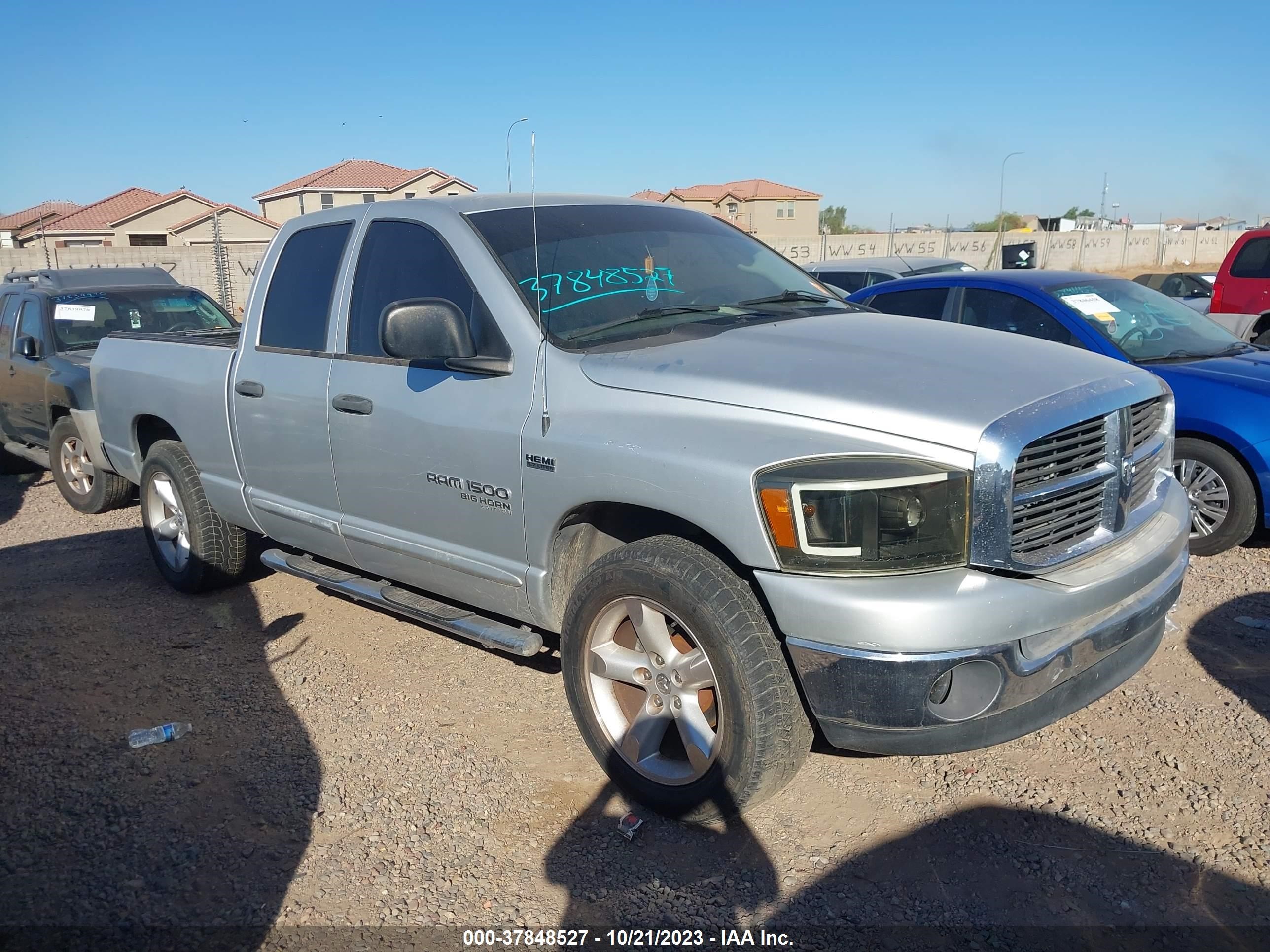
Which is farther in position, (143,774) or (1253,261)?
(1253,261)

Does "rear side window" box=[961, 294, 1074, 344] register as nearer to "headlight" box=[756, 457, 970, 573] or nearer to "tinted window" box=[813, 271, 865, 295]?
"headlight" box=[756, 457, 970, 573]

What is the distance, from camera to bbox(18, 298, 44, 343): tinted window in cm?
861

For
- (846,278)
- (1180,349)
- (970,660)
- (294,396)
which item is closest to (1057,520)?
(970,660)

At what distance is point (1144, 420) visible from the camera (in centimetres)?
343

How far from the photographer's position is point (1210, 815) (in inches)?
129

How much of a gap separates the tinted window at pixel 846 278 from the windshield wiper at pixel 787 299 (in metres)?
11.0

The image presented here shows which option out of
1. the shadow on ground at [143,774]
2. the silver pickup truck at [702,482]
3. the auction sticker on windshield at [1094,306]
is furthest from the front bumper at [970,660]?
the auction sticker on windshield at [1094,306]

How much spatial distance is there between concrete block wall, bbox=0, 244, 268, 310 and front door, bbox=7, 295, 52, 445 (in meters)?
14.9

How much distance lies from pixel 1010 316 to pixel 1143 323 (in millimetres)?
779

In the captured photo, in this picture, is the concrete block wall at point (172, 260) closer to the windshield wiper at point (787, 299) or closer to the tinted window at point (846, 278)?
the tinted window at point (846, 278)

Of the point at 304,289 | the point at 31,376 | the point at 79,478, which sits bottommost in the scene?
the point at 79,478

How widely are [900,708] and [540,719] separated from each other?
5.94 ft

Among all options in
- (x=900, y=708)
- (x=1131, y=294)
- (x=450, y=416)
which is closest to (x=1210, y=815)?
(x=900, y=708)

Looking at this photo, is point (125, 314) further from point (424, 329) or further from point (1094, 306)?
point (1094, 306)
